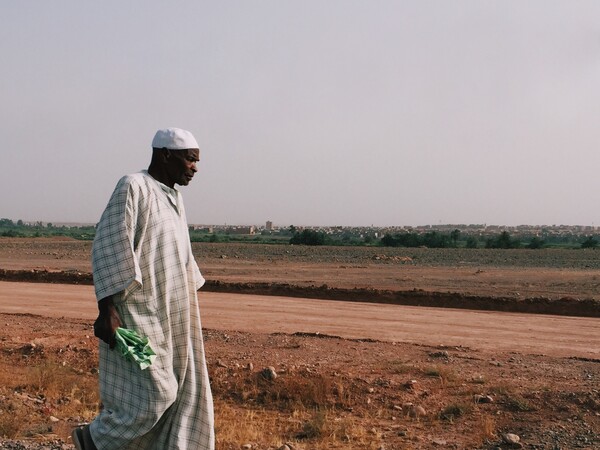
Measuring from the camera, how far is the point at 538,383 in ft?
29.6

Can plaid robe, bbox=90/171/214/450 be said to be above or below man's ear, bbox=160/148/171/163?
below

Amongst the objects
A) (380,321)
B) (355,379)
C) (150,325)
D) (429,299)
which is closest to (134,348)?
(150,325)

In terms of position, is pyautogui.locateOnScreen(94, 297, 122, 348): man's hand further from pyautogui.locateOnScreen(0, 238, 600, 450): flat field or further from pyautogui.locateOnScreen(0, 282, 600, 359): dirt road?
pyautogui.locateOnScreen(0, 282, 600, 359): dirt road

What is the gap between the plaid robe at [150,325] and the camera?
3707 millimetres

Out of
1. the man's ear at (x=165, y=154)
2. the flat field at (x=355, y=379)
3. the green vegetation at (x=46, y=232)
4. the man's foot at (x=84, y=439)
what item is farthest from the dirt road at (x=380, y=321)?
the green vegetation at (x=46, y=232)

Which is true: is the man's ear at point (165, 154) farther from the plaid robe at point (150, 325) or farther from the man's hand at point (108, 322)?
the man's hand at point (108, 322)

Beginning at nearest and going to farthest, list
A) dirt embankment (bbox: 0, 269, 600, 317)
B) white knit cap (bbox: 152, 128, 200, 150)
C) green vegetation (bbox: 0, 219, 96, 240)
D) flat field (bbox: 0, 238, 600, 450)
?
white knit cap (bbox: 152, 128, 200, 150)
flat field (bbox: 0, 238, 600, 450)
dirt embankment (bbox: 0, 269, 600, 317)
green vegetation (bbox: 0, 219, 96, 240)

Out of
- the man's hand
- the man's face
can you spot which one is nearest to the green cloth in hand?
the man's hand

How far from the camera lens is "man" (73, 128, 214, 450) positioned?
3701mm

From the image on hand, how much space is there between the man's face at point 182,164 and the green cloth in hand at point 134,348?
93 centimetres

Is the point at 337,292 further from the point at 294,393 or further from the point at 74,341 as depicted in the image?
the point at 294,393

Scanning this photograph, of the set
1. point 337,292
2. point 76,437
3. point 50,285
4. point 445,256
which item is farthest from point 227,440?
point 445,256

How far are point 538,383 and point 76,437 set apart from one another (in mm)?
6627

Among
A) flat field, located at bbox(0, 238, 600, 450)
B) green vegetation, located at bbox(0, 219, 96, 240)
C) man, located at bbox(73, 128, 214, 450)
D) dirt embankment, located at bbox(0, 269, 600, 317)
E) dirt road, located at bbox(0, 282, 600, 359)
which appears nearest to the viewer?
man, located at bbox(73, 128, 214, 450)
